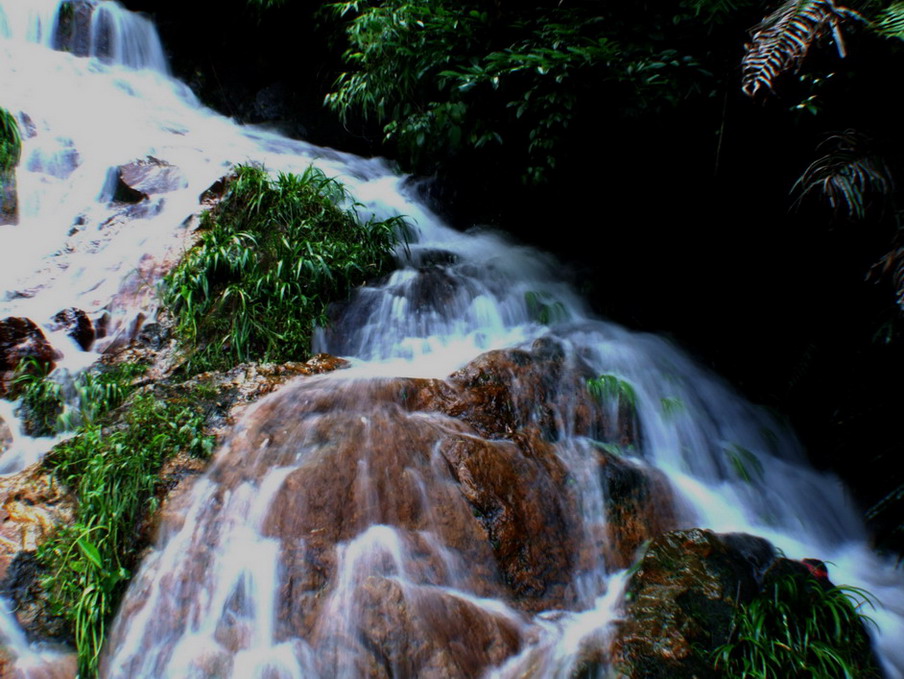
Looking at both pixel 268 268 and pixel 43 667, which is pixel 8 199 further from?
pixel 43 667

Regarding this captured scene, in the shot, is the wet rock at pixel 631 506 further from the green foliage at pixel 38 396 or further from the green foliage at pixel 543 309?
the green foliage at pixel 38 396

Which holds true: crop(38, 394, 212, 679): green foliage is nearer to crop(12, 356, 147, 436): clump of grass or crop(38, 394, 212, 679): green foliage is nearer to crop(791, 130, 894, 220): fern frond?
crop(12, 356, 147, 436): clump of grass

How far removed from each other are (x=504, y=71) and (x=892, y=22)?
232 cm

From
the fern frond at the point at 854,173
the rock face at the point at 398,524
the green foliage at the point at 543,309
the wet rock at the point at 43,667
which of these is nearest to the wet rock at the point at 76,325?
the rock face at the point at 398,524

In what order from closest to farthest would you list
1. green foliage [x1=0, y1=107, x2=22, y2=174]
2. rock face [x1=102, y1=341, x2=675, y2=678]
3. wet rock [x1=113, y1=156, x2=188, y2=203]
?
rock face [x1=102, y1=341, x2=675, y2=678], green foliage [x1=0, y1=107, x2=22, y2=174], wet rock [x1=113, y1=156, x2=188, y2=203]

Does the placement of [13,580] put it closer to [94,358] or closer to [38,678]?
[38,678]

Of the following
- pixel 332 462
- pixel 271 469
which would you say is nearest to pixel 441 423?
pixel 332 462

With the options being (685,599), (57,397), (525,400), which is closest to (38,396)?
(57,397)

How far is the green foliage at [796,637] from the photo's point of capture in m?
2.32

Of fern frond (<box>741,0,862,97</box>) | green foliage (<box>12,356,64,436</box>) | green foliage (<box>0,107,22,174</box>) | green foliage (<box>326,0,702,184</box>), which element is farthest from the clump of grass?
fern frond (<box>741,0,862,97</box>)

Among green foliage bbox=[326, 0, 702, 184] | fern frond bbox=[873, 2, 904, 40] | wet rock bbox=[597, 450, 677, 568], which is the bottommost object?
wet rock bbox=[597, 450, 677, 568]

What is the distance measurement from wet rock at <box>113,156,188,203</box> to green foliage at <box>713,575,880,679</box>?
6168mm

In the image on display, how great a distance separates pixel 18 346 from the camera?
390 centimetres

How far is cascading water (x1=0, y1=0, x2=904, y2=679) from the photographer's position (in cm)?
242
